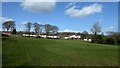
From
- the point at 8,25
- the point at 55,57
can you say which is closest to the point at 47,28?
the point at 8,25

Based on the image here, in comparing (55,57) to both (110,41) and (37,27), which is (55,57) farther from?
(37,27)

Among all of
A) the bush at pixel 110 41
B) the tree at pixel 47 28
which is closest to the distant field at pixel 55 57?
the bush at pixel 110 41

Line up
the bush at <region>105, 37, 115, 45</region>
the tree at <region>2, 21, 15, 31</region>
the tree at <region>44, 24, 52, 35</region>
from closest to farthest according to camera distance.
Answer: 1. the bush at <region>105, 37, 115, 45</region>
2. the tree at <region>2, 21, 15, 31</region>
3. the tree at <region>44, 24, 52, 35</region>

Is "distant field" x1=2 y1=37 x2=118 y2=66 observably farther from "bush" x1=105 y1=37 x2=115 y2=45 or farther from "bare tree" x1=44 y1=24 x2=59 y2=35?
"bare tree" x1=44 y1=24 x2=59 y2=35

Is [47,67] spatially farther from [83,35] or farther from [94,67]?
[83,35]

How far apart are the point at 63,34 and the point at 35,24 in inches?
531

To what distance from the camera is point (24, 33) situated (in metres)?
103

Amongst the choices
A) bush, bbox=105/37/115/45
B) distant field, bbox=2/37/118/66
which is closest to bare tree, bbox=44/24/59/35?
bush, bbox=105/37/115/45

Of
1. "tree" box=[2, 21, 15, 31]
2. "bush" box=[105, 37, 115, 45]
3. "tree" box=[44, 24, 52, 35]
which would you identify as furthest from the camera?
"tree" box=[44, 24, 52, 35]

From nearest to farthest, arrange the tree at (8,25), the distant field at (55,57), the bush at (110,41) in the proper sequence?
the distant field at (55,57) → the bush at (110,41) → the tree at (8,25)

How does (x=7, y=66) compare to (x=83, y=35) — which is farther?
(x=83, y=35)

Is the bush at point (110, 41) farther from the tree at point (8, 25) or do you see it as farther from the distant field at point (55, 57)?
the tree at point (8, 25)

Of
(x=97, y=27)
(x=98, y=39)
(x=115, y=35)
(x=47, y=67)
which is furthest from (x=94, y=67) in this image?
(x=97, y=27)

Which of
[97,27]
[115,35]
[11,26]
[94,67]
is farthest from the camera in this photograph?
[11,26]
